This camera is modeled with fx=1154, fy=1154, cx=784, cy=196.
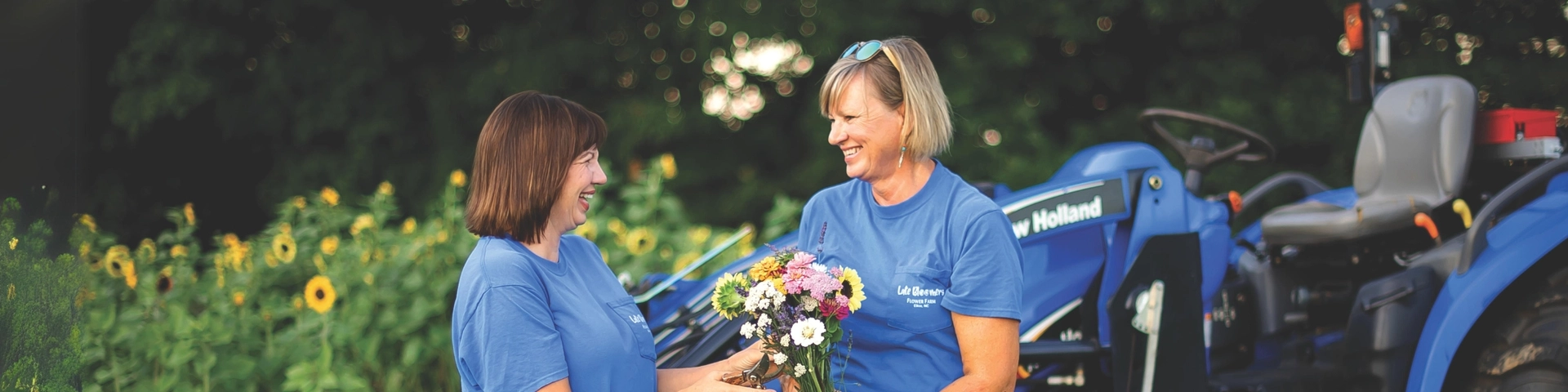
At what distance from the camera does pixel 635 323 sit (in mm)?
2008

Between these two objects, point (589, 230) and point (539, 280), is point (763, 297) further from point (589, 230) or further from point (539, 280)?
point (589, 230)

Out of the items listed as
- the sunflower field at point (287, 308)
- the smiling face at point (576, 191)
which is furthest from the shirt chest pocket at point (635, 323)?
the sunflower field at point (287, 308)

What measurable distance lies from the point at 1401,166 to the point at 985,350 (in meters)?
2.40

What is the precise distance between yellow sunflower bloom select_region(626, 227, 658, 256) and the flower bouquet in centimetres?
300

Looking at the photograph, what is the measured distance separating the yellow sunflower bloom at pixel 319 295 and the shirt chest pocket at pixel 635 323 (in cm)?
189

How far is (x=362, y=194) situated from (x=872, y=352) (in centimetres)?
685

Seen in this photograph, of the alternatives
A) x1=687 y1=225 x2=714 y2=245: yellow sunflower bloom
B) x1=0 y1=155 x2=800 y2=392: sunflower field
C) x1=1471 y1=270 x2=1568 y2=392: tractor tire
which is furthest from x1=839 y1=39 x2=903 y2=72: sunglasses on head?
x1=687 y1=225 x2=714 y2=245: yellow sunflower bloom

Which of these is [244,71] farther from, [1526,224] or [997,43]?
[1526,224]

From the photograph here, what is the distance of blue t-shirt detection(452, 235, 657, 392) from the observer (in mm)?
1742

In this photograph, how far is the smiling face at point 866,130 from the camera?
6.59 feet

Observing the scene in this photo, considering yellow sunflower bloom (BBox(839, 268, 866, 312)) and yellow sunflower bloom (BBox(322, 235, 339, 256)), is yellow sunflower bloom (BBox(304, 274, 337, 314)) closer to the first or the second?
yellow sunflower bloom (BBox(322, 235, 339, 256))

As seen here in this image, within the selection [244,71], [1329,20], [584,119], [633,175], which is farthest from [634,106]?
[584,119]

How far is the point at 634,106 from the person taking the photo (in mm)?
7961

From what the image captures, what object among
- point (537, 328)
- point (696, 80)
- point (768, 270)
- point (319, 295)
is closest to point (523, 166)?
point (537, 328)
